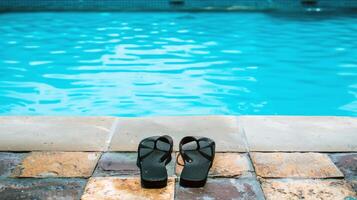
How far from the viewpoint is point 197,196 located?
81.0 inches

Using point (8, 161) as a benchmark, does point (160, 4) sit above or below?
above

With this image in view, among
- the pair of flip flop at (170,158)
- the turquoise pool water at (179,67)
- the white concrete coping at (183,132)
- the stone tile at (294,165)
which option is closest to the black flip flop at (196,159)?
the pair of flip flop at (170,158)

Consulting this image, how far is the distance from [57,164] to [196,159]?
2.68 ft

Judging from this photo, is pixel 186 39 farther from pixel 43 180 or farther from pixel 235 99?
pixel 43 180

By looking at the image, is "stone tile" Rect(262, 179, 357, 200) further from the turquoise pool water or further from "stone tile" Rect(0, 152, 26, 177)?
the turquoise pool water

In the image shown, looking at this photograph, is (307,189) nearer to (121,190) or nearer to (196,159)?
(196,159)

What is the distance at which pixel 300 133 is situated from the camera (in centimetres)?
284

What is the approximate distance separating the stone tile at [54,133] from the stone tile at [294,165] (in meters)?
1.01

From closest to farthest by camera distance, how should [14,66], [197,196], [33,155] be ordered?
[197,196] < [33,155] < [14,66]


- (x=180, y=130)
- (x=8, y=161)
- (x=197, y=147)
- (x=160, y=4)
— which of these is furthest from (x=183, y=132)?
(x=160, y=4)

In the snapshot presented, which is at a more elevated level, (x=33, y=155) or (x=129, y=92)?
(x=33, y=155)

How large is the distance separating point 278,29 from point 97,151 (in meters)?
7.29

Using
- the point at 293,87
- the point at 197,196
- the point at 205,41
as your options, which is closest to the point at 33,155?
the point at 197,196

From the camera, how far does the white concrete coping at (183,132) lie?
8.66 feet
